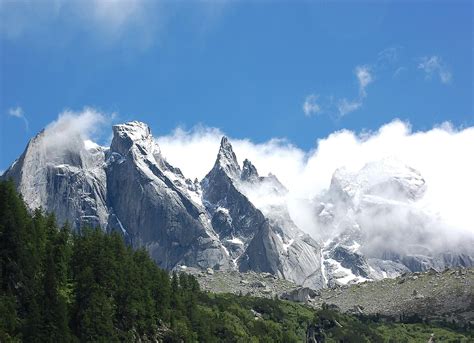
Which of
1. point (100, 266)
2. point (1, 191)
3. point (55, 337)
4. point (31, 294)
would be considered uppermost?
point (1, 191)

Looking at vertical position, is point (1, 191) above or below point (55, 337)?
above

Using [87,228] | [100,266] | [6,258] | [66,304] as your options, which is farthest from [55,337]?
[87,228]

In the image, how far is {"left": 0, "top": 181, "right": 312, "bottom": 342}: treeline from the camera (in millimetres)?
118125

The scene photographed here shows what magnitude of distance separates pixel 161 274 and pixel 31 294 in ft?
176

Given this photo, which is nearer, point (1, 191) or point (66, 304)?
point (66, 304)

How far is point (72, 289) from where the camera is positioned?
134 metres

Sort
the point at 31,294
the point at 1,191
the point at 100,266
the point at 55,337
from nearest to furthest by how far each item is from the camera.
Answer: the point at 55,337 → the point at 31,294 → the point at 1,191 → the point at 100,266

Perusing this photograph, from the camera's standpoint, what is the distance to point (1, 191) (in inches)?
5266

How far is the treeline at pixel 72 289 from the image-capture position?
11812 centimetres

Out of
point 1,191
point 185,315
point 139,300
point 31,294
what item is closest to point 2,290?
point 31,294

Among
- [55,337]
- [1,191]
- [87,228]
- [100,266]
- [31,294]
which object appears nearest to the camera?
[55,337]

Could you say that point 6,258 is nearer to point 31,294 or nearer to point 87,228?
point 31,294

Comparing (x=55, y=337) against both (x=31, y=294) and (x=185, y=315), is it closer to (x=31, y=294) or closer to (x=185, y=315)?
(x=31, y=294)

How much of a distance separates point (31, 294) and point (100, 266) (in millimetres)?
21932
